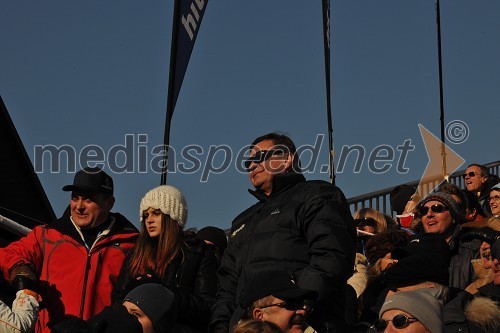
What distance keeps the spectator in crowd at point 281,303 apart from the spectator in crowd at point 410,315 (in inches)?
26.0

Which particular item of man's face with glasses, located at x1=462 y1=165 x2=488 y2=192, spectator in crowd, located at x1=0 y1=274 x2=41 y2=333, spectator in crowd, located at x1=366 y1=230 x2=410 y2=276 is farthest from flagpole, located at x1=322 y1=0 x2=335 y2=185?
spectator in crowd, located at x1=0 y1=274 x2=41 y2=333

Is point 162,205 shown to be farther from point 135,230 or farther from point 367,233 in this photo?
point 367,233

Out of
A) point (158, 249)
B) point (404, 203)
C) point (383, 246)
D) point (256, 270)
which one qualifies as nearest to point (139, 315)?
point (256, 270)

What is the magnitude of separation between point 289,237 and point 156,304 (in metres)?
0.93

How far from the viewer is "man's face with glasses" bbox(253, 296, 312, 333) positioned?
6188 mm

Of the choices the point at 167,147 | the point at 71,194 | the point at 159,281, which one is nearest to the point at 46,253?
the point at 71,194

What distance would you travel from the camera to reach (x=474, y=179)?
48.2ft

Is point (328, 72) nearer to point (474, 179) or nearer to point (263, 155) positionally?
point (474, 179)

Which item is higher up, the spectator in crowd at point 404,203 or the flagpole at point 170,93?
the flagpole at point 170,93

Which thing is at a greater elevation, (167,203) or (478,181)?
(167,203)

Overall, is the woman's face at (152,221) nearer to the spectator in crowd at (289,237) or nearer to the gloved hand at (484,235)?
the spectator in crowd at (289,237)

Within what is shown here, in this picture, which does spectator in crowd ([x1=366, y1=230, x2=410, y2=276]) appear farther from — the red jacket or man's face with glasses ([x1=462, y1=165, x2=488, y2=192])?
man's face with glasses ([x1=462, y1=165, x2=488, y2=192])

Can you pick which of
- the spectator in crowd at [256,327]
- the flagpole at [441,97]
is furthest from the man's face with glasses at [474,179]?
the spectator in crowd at [256,327]

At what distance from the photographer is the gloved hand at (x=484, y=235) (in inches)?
317
